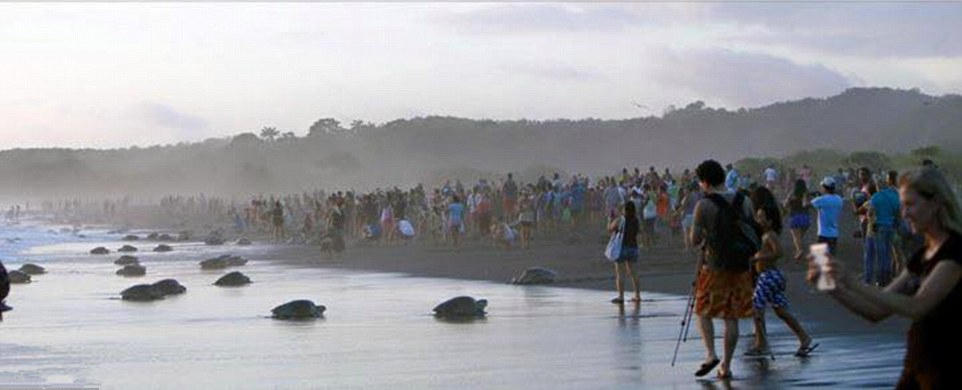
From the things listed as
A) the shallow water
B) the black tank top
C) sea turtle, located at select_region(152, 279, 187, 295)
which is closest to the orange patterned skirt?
the shallow water

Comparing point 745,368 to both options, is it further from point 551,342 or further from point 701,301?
point 551,342

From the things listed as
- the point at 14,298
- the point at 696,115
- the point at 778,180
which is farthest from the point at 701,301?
the point at 696,115

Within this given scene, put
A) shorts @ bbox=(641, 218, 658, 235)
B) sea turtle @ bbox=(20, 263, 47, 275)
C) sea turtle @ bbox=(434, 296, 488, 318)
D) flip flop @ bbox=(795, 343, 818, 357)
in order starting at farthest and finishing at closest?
sea turtle @ bbox=(20, 263, 47, 275) < shorts @ bbox=(641, 218, 658, 235) < sea turtle @ bbox=(434, 296, 488, 318) < flip flop @ bbox=(795, 343, 818, 357)

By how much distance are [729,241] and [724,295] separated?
1.42ft

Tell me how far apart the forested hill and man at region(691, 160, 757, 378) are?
111m

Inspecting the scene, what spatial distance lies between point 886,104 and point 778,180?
113910mm

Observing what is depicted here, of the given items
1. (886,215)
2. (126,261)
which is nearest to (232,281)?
(126,261)

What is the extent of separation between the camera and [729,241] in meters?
13.5

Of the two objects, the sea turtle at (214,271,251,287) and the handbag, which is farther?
the sea turtle at (214,271,251,287)

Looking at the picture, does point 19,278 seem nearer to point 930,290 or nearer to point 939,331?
point 939,331

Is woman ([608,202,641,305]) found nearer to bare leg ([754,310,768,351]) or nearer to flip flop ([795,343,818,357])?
bare leg ([754,310,768,351])

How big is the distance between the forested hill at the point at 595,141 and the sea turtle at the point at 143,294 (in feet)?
325

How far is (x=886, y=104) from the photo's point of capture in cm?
16012

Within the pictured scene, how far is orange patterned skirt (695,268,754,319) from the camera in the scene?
13367 mm
